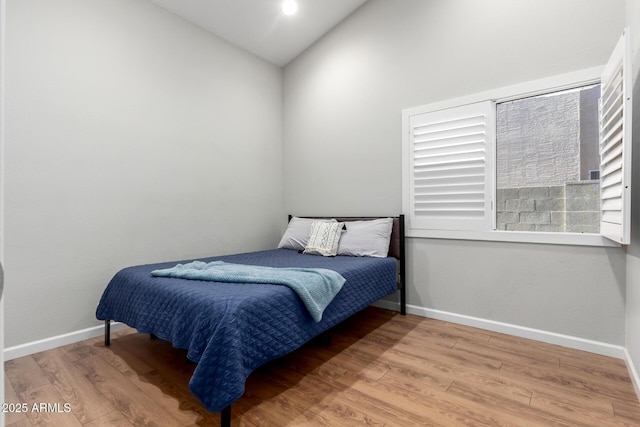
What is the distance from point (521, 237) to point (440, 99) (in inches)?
53.5

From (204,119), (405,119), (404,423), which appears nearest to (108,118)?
(204,119)

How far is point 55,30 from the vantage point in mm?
2324

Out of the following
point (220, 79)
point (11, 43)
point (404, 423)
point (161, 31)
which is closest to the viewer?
point (404, 423)

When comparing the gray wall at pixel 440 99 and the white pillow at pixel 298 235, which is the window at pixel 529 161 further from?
the white pillow at pixel 298 235

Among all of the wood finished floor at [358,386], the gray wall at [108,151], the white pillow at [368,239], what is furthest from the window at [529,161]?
the gray wall at [108,151]

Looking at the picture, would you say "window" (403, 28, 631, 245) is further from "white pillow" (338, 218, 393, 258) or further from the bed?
the bed

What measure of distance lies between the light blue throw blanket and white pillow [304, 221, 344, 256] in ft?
2.78

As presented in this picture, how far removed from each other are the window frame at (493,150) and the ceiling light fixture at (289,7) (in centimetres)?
151

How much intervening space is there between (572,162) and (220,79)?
3.86 m

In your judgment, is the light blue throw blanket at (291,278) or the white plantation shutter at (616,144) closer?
the white plantation shutter at (616,144)

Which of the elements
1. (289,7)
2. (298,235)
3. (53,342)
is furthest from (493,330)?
(289,7)

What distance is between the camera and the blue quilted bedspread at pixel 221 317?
1.41 meters

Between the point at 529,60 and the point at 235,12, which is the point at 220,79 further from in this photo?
the point at 529,60

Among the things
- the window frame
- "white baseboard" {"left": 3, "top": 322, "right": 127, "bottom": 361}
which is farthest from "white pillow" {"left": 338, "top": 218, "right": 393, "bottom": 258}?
"white baseboard" {"left": 3, "top": 322, "right": 127, "bottom": 361}
